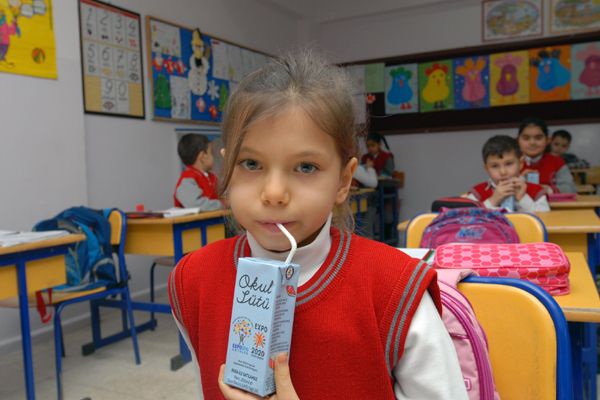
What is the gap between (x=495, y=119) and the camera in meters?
5.68

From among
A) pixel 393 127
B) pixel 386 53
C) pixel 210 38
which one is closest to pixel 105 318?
pixel 210 38

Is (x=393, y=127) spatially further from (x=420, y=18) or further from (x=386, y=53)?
(x=420, y=18)

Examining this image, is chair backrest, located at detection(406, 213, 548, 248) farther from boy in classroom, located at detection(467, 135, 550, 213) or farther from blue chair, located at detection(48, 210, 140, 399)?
blue chair, located at detection(48, 210, 140, 399)

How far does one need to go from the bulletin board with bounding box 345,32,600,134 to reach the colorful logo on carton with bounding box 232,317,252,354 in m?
4.81

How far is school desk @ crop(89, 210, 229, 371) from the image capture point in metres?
2.57

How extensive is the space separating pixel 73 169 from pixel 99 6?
3.83 feet

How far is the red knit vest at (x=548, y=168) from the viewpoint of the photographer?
359cm

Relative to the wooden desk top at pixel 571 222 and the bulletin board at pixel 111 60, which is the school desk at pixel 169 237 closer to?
the bulletin board at pixel 111 60

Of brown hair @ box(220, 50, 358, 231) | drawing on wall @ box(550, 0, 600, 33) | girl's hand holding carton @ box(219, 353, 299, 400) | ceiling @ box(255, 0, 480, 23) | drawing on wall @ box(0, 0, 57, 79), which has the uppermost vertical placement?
ceiling @ box(255, 0, 480, 23)

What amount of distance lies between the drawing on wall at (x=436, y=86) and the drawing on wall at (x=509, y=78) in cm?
47

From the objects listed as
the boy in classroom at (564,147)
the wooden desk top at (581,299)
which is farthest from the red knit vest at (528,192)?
the boy in classroom at (564,147)

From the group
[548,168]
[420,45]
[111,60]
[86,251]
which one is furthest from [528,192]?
[420,45]

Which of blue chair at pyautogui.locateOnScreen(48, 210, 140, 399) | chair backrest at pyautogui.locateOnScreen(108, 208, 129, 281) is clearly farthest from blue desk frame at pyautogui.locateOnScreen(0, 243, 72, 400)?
chair backrest at pyautogui.locateOnScreen(108, 208, 129, 281)

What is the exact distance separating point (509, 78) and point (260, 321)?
5737 mm
